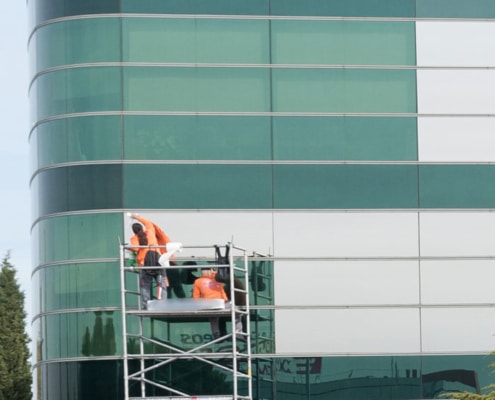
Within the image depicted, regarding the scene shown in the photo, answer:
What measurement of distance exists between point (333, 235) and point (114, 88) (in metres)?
5.20

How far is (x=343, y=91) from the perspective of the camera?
34812 millimetres

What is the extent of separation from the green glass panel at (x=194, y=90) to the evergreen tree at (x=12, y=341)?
996cm

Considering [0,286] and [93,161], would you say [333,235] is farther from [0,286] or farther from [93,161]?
[0,286]

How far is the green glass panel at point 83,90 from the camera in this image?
34.4 meters

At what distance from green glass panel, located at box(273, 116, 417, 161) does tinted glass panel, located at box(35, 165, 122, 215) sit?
325 cm

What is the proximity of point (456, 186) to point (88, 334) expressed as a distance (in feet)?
25.7

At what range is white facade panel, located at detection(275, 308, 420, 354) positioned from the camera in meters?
33.9

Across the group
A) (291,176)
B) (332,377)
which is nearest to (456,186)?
(291,176)

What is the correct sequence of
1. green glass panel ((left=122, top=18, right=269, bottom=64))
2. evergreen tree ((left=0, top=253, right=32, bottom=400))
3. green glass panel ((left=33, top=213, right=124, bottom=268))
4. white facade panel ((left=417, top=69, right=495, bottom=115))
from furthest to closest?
evergreen tree ((left=0, top=253, right=32, bottom=400))
white facade panel ((left=417, top=69, right=495, bottom=115))
green glass panel ((left=122, top=18, right=269, bottom=64))
green glass panel ((left=33, top=213, right=124, bottom=268))

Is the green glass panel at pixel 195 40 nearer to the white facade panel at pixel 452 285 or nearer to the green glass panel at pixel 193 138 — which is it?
the green glass panel at pixel 193 138

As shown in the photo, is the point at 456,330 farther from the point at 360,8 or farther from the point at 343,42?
the point at 360,8

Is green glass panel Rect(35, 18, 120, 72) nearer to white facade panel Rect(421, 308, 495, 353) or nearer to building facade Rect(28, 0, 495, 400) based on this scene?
building facade Rect(28, 0, 495, 400)

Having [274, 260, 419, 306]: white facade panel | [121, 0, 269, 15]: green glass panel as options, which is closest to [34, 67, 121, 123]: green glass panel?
[121, 0, 269, 15]: green glass panel

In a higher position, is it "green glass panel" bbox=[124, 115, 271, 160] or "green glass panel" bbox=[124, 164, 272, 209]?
"green glass panel" bbox=[124, 115, 271, 160]
